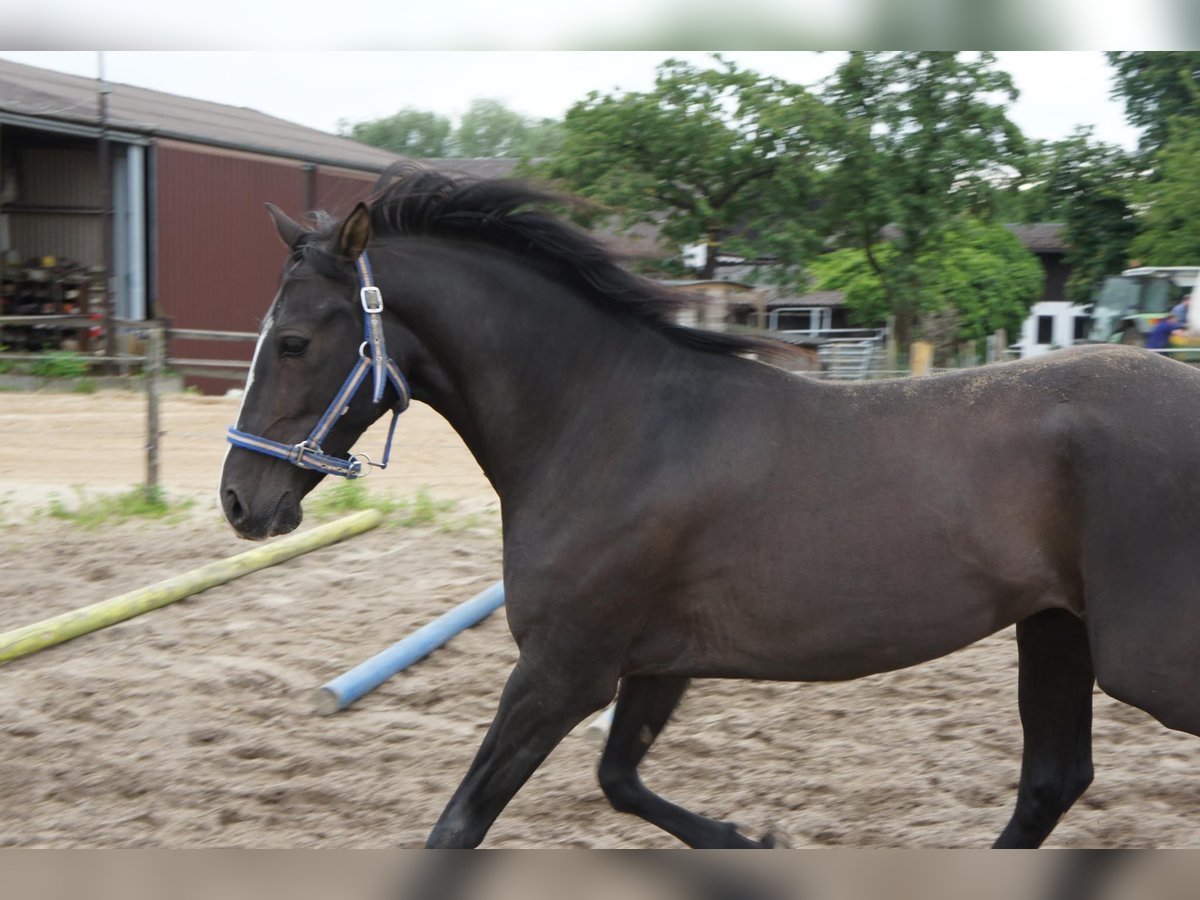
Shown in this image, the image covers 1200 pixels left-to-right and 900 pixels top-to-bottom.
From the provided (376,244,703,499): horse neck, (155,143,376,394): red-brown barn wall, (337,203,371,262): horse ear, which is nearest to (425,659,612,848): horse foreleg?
(376,244,703,499): horse neck

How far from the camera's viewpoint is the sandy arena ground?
12.2 ft

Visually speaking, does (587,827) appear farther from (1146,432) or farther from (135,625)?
(135,625)

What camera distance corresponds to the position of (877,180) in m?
21.8

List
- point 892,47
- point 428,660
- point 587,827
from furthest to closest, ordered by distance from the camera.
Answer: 1. point 428,660
2. point 587,827
3. point 892,47

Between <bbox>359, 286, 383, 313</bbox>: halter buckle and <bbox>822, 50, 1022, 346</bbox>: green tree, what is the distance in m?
19.7

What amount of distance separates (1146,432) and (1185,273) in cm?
1886

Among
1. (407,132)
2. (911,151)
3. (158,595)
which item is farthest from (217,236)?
(407,132)

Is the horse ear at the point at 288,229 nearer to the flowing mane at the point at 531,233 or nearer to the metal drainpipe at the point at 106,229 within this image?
the flowing mane at the point at 531,233

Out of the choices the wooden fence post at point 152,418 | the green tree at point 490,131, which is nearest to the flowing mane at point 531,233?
the wooden fence post at point 152,418

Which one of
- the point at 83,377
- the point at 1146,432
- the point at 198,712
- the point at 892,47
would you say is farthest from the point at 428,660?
the point at 83,377

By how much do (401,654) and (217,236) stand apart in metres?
17.7

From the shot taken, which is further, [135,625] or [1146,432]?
[135,625]

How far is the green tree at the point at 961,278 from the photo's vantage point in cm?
2291

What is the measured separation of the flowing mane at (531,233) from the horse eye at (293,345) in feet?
1.11
